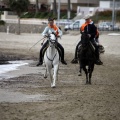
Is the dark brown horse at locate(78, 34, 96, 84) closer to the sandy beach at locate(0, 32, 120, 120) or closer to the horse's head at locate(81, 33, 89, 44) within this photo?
the horse's head at locate(81, 33, 89, 44)

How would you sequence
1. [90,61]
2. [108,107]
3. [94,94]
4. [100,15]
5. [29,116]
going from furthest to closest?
[100,15] → [90,61] → [94,94] → [108,107] → [29,116]

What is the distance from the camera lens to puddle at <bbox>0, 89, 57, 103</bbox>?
50.8 feet

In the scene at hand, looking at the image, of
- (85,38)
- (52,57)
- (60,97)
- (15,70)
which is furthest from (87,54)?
(15,70)

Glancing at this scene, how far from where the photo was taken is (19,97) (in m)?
16.1

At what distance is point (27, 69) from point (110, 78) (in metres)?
5.14

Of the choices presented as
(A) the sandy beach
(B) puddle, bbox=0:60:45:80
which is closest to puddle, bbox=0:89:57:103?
(A) the sandy beach

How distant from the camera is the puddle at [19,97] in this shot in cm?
1547

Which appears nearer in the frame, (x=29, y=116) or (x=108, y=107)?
(x=29, y=116)

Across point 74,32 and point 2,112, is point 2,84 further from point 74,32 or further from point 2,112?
point 74,32

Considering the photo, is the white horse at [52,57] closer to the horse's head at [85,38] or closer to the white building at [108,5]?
the horse's head at [85,38]

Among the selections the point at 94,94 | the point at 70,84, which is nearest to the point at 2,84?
the point at 70,84

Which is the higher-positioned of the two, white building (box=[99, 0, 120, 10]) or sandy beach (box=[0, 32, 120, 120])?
white building (box=[99, 0, 120, 10])

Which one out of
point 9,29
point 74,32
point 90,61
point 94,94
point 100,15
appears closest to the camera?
point 94,94

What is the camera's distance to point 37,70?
86.2 feet
